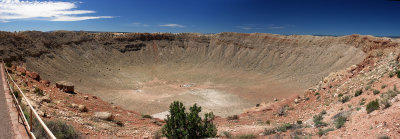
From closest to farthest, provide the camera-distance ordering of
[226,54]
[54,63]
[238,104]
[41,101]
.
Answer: [41,101]
[238,104]
[54,63]
[226,54]

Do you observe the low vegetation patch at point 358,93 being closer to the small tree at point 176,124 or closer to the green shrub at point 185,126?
the green shrub at point 185,126

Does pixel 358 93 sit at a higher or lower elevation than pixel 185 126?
higher

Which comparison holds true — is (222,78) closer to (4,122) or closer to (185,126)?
(185,126)

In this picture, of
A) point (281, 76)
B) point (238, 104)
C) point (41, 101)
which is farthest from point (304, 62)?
point (41, 101)

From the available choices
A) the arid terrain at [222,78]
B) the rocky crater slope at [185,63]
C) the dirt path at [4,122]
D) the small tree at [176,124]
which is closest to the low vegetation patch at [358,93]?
the arid terrain at [222,78]

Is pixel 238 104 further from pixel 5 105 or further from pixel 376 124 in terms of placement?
pixel 5 105

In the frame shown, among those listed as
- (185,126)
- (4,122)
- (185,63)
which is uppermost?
(4,122)

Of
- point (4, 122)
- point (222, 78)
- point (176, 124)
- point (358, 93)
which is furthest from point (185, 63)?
point (4, 122)

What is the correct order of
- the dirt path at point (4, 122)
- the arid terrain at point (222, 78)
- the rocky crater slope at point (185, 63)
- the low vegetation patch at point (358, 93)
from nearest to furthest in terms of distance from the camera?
the dirt path at point (4, 122)
the arid terrain at point (222, 78)
the low vegetation patch at point (358, 93)
the rocky crater slope at point (185, 63)
